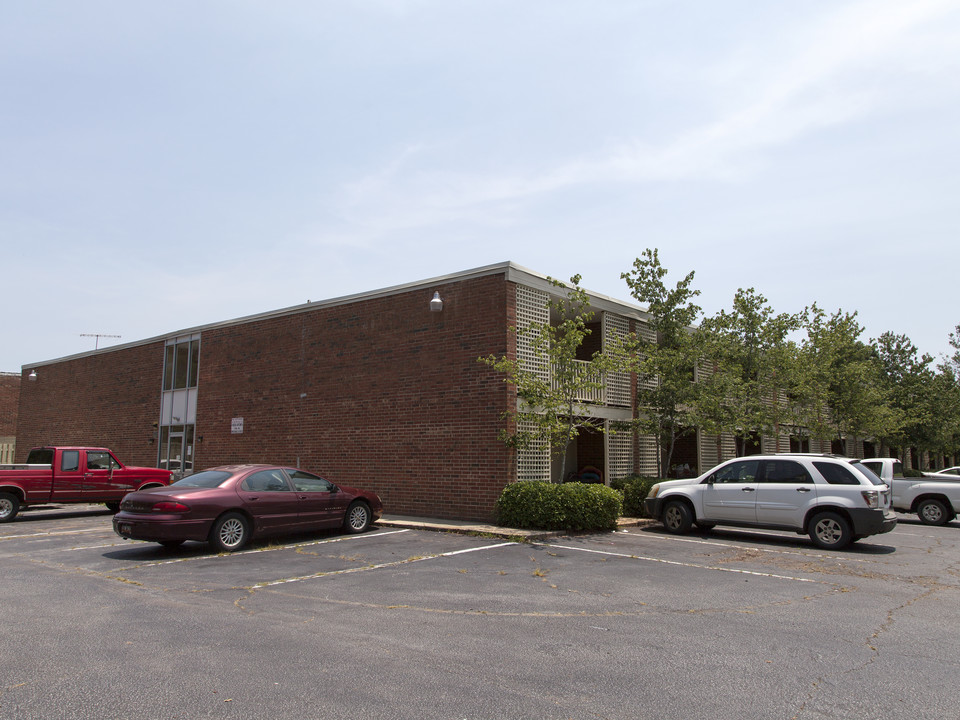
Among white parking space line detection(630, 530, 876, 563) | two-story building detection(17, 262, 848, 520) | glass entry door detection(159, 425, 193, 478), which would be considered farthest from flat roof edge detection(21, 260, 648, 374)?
white parking space line detection(630, 530, 876, 563)

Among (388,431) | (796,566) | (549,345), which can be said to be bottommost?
(796,566)

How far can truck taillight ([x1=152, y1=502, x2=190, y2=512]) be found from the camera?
10.5 m

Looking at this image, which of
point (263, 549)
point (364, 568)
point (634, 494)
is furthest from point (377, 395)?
point (364, 568)

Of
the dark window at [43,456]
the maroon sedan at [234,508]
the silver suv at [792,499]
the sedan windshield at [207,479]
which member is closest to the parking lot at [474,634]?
the maroon sedan at [234,508]

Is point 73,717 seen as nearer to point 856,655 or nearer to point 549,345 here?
point 856,655

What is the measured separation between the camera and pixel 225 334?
22391 mm

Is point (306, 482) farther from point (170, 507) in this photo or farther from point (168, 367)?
point (168, 367)

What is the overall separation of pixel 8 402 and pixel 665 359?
143 feet

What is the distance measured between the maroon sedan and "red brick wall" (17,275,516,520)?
3085 mm

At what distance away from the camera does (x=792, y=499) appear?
12586 millimetres

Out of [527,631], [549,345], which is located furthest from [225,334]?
[527,631]

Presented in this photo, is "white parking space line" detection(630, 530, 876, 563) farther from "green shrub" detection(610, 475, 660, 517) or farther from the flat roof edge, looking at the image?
the flat roof edge

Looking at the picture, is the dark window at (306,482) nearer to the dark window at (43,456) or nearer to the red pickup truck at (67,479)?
the red pickup truck at (67,479)

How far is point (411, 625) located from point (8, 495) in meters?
14.0
